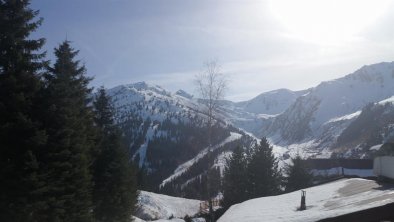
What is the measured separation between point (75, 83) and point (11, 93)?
42.1 ft

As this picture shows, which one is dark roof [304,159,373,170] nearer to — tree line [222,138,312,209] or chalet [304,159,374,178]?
chalet [304,159,374,178]

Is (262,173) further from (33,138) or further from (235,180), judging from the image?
(33,138)

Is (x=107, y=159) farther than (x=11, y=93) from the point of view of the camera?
Yes

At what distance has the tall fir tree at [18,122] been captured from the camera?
838 inches

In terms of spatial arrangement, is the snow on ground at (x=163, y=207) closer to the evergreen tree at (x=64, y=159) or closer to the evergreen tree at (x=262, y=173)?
the evergreen tree at (x=262, y=173)

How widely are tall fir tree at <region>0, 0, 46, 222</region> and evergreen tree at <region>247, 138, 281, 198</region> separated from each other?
133 feet

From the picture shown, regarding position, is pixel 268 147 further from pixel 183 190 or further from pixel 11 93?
pixel 183 190

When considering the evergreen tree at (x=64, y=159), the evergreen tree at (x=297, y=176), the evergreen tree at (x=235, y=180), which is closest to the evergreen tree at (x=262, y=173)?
the evergreen tree at (x=235, y=180)

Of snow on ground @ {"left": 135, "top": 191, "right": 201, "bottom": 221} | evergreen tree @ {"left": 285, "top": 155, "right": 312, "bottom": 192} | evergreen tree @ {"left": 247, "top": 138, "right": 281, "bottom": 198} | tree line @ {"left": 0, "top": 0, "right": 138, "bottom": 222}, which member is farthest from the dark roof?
tree line @ {"left": 0, "top": 0, "right": 138, "bottom": 222}

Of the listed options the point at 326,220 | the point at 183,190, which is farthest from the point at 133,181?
the point at 183,190

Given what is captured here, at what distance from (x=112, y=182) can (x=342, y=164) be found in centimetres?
5474

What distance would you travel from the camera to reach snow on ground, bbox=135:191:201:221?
80.9m

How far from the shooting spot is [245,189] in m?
61.4

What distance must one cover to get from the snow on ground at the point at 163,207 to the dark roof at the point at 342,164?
87.1 ft
